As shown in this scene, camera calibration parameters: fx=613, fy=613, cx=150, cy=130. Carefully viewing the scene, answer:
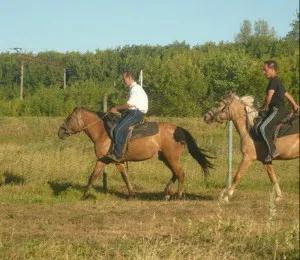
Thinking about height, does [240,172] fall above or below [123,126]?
below

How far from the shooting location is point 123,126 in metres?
11.5

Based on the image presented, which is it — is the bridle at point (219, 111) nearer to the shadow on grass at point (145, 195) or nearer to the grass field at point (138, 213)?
the grass field at point (138, 213)

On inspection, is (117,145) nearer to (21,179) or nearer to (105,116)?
(105,116)

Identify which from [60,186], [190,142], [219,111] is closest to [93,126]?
[60,186]

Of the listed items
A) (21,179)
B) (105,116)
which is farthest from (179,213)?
(21,179)

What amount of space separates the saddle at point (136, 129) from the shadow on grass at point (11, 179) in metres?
2.81

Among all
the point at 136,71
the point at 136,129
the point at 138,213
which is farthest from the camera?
the point at 136,71

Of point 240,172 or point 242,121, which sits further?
point 240,172

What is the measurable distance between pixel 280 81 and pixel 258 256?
2.55 m

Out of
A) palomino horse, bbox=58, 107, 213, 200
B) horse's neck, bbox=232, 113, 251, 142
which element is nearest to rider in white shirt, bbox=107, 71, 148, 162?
palomino horse, bbox=58, 107, 213, 200

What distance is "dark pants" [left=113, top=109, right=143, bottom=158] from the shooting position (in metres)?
11.4

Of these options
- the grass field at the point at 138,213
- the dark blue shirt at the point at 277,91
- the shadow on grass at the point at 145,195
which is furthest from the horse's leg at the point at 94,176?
the dark blue shirt at the point at 277,91

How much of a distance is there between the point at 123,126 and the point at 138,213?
300 cm

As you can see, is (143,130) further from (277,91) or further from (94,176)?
(277,91)
